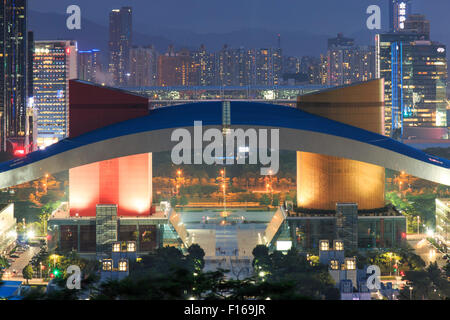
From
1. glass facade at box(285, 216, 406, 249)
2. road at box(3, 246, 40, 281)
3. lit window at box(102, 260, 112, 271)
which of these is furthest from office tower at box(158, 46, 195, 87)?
lit window at box(102, 260, 112, 271)

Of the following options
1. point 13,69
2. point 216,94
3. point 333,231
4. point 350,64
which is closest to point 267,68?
point 350,64

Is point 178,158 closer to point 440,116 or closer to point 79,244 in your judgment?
point 79,244

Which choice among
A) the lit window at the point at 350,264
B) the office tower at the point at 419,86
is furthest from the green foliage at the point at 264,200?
the office tower at the point at 419,86

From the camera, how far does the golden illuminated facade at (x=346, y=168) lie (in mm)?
40094

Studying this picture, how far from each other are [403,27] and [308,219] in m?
93.9

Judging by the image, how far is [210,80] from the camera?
132 metres

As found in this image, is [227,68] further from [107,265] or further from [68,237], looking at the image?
[107,265]

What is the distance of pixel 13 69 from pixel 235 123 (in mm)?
60221

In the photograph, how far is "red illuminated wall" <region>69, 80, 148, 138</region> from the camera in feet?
132

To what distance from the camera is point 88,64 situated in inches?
5143

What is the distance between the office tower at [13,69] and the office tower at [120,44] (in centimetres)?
3790

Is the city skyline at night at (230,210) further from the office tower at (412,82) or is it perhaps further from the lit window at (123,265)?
the office tower at (412,82)

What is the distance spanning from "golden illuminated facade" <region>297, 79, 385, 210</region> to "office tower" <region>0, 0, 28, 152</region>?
54.4 meters

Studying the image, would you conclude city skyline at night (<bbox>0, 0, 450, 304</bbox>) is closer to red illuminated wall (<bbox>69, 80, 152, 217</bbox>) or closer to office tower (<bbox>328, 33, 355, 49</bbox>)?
red illuminated wall (<bbox>69, 80, 152, 217</bbox>)
